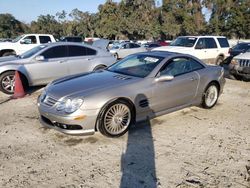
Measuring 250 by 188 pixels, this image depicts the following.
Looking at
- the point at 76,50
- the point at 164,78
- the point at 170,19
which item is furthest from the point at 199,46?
the point at 170,19

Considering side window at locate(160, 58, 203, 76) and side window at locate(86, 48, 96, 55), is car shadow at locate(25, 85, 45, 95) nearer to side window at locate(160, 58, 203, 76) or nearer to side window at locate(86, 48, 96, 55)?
side window at locate(86, 48, 96, 55)

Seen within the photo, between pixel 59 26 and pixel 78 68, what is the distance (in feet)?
240

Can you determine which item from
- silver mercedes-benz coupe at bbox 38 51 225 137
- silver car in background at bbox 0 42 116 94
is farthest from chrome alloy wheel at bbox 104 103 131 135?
silver car in background at bbox 0 42 116 94

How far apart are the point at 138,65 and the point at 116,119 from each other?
159 centimetres

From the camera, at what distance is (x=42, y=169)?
412 cm

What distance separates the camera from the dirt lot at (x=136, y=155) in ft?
12.7

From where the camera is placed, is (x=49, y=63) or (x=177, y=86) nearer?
(x=177, y=86)

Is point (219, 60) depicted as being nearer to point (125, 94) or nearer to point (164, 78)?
point (164, 78)

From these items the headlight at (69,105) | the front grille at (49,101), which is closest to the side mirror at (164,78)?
the headlight at (69,105)

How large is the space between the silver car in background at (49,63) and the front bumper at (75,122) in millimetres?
4011

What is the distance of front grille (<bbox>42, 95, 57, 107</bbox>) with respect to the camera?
5137 millimetres

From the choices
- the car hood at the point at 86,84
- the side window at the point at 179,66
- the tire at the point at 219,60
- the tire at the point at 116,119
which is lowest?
the tire at the point at 219,60

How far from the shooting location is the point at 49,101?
523 centimetres

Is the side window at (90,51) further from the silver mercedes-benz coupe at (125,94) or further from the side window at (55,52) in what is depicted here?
the silver mercedes-benz coupe at (125,94)
